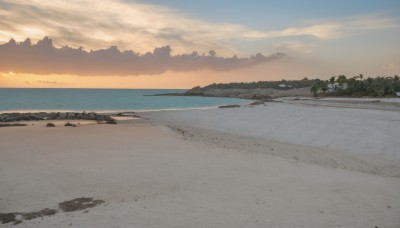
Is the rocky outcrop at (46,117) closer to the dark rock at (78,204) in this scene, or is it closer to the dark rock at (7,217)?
the dark rock at (78,204)

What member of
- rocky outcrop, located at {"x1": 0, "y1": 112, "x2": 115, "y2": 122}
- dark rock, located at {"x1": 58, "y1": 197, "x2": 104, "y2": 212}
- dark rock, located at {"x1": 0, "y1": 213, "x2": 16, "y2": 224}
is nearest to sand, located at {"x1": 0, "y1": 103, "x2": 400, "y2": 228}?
dark rock, located at {"x1": 58, "y1": 197, "x2": 104, "y2": 212}

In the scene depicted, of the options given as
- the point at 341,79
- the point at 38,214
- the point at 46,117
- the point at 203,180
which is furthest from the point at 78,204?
the point at 341,79

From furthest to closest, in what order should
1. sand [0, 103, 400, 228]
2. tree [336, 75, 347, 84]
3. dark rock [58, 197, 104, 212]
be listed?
tree [336, 75, 347, 84] < dark rock [58, 197, 104, 212] < sand [0, 103, 400, 228]

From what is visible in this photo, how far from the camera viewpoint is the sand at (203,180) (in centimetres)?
923

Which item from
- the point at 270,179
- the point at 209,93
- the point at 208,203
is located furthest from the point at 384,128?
the point at 209,93

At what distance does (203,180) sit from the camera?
42.5ft

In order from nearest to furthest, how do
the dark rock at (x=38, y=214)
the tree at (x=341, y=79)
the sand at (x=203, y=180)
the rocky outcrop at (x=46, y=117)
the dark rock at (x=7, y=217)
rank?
the dark rock at (x=7, y=217) < the dark rock at (x=38, y=214) < the sand at (x=203, y=180) < the rocky outcrop at (x=46, y=117) < the tree at (x=341, y=79)

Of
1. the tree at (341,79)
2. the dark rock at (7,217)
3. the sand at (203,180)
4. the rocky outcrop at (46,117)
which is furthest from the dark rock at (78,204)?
the tree at (341,79)

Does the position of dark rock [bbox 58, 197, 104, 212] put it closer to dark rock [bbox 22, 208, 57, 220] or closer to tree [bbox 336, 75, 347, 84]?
dark rock [bbox 22, 208, 57, 220]

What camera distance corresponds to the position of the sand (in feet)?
30.3

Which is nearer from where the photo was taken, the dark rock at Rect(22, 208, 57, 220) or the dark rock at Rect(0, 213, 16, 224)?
the dark rock at Rect(0, 213, 16, 224)

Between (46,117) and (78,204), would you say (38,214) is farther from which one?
(46,117)

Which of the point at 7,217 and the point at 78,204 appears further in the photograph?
the point at 78,204

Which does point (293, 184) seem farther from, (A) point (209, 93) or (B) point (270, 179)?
(A) point (209, 93)
